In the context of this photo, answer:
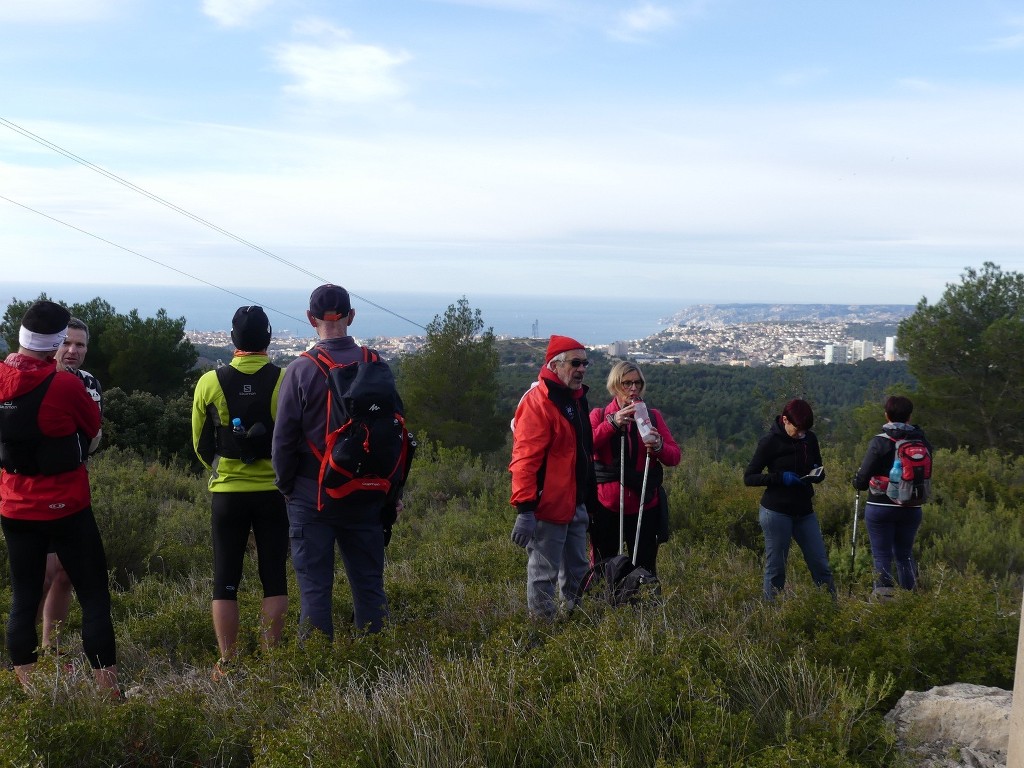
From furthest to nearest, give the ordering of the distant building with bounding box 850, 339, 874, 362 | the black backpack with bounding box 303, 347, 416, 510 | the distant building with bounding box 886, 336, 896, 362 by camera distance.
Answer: the distant building with bounding box 850, 339, 874, 362 < the distant building with bounding box 886, 336, 896, 362 < the black backpack with bounding box 303, 347, 416, 510

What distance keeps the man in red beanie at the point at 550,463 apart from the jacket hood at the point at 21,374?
2.33 m

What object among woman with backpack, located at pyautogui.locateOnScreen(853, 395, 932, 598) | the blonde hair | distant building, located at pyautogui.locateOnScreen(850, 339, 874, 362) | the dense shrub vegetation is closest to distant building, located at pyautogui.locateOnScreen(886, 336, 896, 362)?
distant building, located at pyautogui.locateOnScreen(850, 339, 874, 362)

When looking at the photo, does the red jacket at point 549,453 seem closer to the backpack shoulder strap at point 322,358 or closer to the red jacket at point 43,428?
the backpack shoulder strap at point 322,358

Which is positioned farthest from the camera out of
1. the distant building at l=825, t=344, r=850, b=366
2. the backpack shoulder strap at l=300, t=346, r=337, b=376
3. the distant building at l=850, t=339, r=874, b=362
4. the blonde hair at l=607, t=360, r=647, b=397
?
the distant building at l=825, t=344, r=850, b=366

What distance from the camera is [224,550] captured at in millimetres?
4164

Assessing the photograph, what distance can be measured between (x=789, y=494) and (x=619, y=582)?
1587 mm

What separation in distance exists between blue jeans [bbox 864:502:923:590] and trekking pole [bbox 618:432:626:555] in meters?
2.22

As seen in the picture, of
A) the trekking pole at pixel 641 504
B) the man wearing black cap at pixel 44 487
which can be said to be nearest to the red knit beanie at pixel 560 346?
the trekking pole at pixel 641 504

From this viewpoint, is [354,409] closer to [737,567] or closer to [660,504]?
[660,504]

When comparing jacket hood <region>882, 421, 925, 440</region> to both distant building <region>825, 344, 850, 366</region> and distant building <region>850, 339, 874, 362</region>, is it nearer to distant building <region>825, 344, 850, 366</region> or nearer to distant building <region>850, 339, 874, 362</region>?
distant building <region>825, 344, 850, 366</region>

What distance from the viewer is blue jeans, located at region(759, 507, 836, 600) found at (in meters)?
5.84

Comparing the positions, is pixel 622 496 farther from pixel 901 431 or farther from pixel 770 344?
pixel 770 344

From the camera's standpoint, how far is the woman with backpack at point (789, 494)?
19.2 ft

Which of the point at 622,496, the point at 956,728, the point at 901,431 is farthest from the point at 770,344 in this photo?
the point at 956,728
